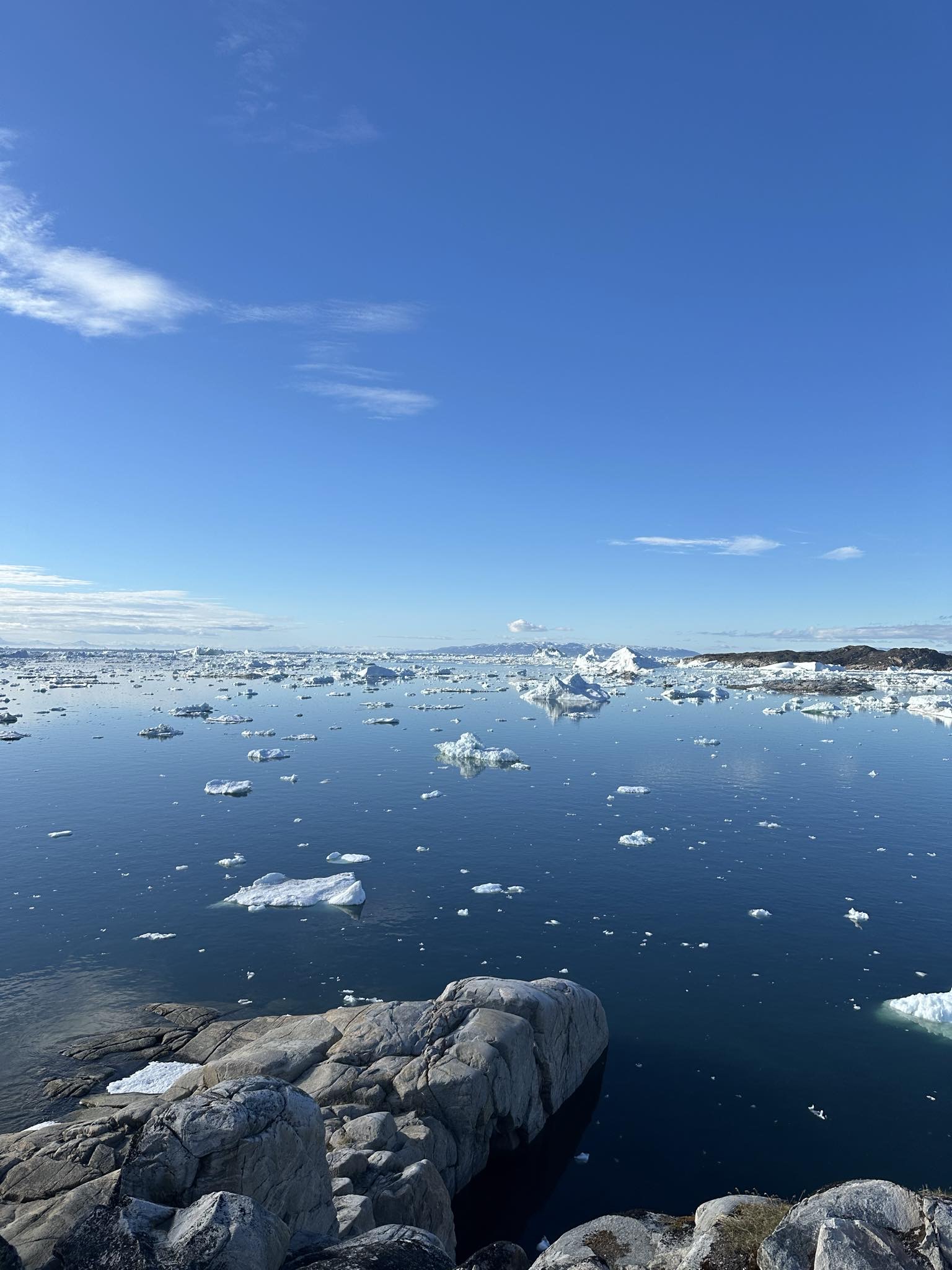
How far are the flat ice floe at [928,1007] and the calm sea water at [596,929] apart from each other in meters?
0.47

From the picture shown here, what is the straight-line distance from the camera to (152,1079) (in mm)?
16516

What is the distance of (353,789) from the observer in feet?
153

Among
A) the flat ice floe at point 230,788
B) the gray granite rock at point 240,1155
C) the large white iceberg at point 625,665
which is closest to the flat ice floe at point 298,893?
the gray granite rock at point 240,1155

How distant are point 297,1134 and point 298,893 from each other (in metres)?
18.9

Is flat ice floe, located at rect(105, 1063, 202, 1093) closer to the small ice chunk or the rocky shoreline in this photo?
the rocky shoreline

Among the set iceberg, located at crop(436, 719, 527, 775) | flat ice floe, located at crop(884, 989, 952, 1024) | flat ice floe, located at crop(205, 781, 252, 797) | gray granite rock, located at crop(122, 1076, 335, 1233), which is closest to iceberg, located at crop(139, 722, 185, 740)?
flat ice floe, located at crop(205, 781, 252, 797)

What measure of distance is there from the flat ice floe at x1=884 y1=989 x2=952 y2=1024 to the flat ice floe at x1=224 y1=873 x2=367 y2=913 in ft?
60.9

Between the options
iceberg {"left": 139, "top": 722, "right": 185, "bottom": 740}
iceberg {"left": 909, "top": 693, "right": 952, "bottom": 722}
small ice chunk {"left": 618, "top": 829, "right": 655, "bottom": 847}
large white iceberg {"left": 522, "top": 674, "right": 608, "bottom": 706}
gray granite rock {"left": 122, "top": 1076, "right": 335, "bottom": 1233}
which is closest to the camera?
gray granite rock {"left": 122, "top": 1076, "right": 335, "bottom": 1233}

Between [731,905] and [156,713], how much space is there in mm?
79621

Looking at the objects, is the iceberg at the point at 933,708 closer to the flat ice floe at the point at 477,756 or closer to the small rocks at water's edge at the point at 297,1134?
the flat ice floe at the point at 477,756

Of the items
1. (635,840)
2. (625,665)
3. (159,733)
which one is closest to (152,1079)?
(635,840)

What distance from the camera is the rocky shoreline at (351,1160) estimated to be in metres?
7.71

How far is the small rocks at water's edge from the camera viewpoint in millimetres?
8102

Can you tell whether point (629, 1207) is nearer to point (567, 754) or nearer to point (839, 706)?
point (567, 754)
